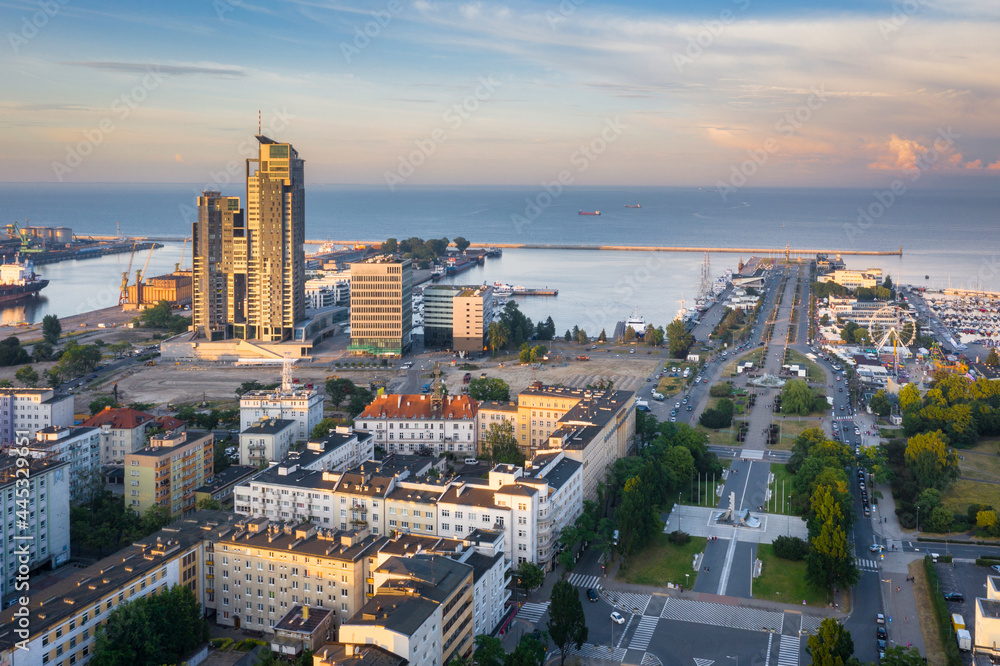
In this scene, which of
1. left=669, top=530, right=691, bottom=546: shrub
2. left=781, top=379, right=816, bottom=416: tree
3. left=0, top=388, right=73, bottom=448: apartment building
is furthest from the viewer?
left=781, top=379, right=816, bottom=416: tree

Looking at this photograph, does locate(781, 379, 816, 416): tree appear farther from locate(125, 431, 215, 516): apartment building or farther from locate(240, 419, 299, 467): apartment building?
locate(125, 431, 215, 516): apartment building

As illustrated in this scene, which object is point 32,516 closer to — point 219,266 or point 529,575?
point 529,575

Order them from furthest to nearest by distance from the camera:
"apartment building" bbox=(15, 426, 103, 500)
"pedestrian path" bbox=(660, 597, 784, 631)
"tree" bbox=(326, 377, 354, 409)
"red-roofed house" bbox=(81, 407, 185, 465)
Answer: "tree" bbox=(326, 377, 354, 409)
"red-roofed house" bbox=(81, 407, 185, 465)
"apartment building" bbox=(15, 426, 103, 500)
"pedestrian path" bbox=(660, 597, 784, 631)

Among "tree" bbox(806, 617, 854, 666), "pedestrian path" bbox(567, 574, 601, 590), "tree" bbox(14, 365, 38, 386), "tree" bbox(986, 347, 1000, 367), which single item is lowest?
"pedestrian path" bbox(567, 574, 601, 590)

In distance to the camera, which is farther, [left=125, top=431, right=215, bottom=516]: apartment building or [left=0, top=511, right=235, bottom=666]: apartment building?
[left=125, top=431, right=215, bottom=516]: apartment building

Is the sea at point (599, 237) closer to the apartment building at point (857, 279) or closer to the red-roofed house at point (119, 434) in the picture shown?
the apartment building at point (857, 279)

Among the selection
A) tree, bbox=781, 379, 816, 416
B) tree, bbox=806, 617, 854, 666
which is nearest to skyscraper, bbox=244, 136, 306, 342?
tree, bbox=781, 379, 816, 416

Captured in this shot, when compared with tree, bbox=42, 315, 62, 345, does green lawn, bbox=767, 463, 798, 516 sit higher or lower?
lower
